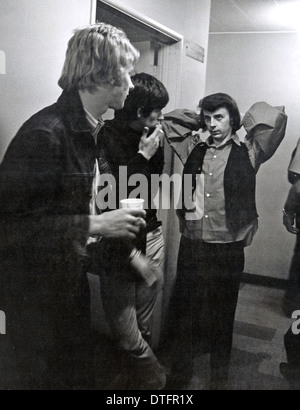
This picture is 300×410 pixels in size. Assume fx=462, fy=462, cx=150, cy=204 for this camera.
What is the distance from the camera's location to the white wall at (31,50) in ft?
4.66

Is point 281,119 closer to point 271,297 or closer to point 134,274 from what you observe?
point 271,297

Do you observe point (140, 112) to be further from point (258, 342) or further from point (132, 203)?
point (258, 342)

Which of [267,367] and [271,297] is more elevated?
[271,297]

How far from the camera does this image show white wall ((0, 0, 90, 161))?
4.66 feet

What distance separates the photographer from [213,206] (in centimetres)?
152

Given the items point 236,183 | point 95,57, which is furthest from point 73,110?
point 236,183

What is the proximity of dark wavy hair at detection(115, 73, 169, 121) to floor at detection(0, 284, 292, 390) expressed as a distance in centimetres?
67

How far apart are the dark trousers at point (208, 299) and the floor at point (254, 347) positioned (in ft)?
0.10

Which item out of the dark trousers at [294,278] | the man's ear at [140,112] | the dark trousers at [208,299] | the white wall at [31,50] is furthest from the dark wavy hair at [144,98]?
the dark trousers at [294,278]

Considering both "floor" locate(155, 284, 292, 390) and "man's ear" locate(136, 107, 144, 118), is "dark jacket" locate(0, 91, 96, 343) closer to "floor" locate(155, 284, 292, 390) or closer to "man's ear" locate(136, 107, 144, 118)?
"man's ear" locate(136, 107, 144, 118)

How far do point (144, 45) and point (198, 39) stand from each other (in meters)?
0.18

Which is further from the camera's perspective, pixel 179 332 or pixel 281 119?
pixel 179 332

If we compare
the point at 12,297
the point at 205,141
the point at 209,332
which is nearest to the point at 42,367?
the point at 12,297

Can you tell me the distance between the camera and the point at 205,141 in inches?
58.8
